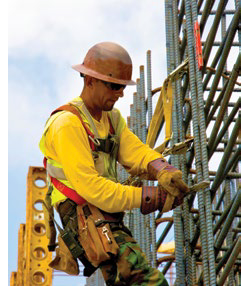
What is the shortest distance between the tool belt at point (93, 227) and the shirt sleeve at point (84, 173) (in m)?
0.16

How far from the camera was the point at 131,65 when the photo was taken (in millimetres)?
7156

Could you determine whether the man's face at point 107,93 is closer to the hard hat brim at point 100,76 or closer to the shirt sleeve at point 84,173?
the hard hat brim at point 100,76

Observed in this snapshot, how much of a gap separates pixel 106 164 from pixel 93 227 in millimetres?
712

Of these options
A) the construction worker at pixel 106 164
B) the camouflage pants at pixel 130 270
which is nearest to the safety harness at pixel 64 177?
the construction worker at pixel 106 164

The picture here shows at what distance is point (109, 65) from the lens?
7.08 meters

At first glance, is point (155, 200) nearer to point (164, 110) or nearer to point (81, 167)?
point (81, 167)

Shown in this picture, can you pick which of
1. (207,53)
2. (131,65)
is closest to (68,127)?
(131,65)

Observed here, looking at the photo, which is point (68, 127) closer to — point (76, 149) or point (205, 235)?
point (76, 149)

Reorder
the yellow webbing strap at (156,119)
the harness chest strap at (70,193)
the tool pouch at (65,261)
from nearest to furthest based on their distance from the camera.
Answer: the harness chest strap at (70,193) → the tool pouch at (65,261) → the yellow webbing strap at (156,119)

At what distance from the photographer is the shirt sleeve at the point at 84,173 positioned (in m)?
6.73

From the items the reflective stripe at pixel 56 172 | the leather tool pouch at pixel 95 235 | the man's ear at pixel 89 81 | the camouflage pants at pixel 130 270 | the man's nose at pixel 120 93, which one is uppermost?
the man's ear at pixel 89 81

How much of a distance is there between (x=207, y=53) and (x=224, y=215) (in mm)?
1800

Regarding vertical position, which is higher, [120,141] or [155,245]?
[120,141]

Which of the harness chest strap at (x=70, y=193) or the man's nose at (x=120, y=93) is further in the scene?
the man's nose at (x=120, y=93)
